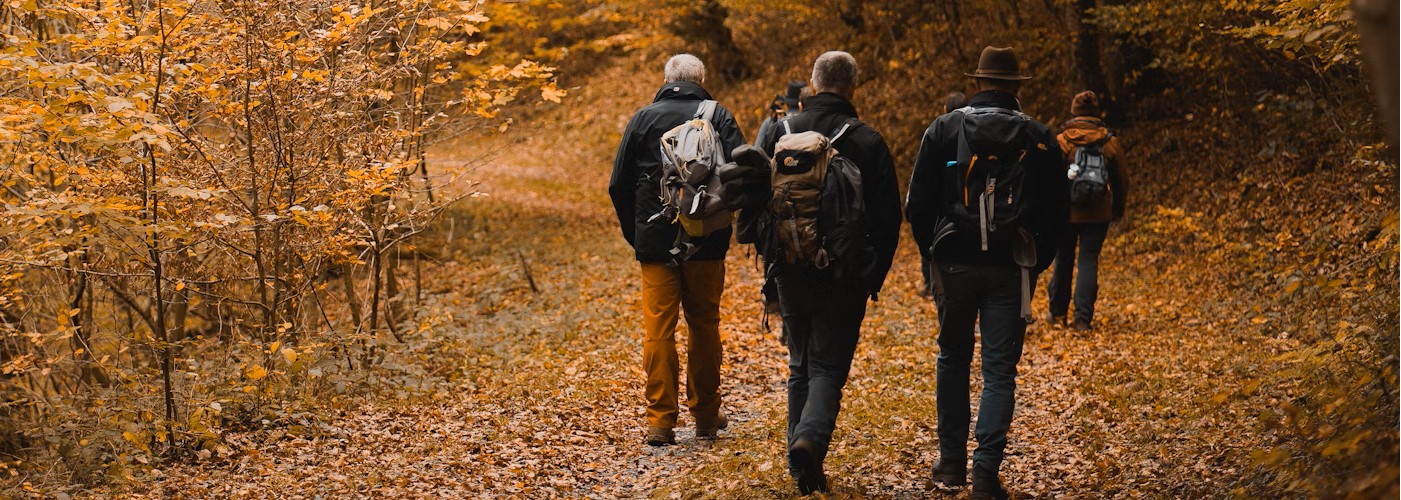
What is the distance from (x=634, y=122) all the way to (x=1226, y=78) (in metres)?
9.73

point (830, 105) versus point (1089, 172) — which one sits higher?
point (830, 105)

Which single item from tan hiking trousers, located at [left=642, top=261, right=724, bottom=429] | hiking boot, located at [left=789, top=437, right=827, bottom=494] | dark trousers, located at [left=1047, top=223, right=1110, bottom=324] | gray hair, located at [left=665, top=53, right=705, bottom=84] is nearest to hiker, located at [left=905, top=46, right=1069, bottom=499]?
hiking boot, located at [left=789, top=437, right=827, bottom=494]

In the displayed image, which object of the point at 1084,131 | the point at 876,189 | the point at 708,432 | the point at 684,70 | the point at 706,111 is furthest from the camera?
the point at 1084,131

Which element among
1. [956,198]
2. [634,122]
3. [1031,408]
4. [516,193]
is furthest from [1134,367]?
[516,193]

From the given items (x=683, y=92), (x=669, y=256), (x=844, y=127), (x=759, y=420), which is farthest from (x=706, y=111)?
(x=759, y=420)

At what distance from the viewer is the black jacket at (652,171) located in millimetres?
6148

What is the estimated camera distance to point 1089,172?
856cm

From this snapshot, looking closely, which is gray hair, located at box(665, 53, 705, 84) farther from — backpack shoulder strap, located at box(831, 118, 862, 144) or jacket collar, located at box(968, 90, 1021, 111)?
jacket collar, located at box(968, 90, 1021, 111)

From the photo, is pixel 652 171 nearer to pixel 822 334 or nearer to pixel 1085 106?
pixel 822 334

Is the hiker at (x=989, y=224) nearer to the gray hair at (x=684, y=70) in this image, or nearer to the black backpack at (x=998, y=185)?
the black backpack at (x=998, y=185)

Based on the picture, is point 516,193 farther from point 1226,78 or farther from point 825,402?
point 825,402

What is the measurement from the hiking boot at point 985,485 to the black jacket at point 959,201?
3.09 feet

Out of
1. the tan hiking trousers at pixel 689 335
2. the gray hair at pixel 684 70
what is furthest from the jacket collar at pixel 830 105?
the tan hiking trousers at pixel 689 335

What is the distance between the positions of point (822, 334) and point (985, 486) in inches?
38.9
